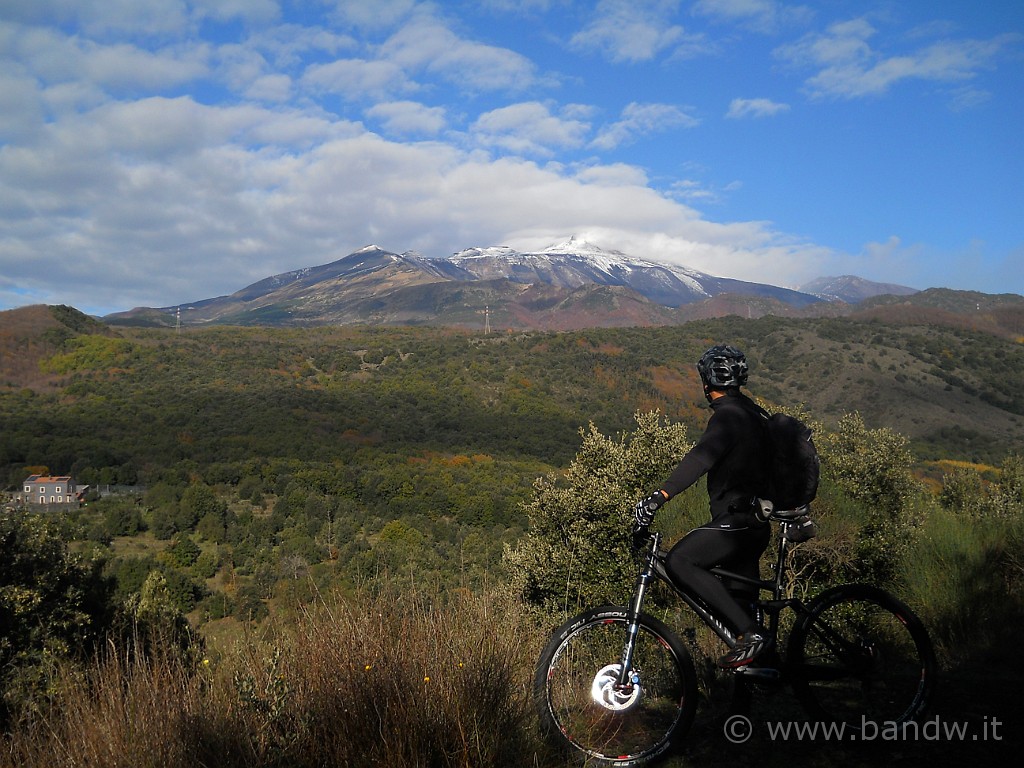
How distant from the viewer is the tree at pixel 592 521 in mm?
12797

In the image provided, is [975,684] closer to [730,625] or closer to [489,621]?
[730,625]

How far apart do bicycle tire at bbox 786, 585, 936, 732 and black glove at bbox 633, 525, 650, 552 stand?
35.8 inches

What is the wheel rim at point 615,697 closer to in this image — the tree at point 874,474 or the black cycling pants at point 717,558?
the black cycling pants at point 717,558

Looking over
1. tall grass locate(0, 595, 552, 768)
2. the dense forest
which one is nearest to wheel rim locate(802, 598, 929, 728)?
tall grass locate(0, 595, 552, 768)

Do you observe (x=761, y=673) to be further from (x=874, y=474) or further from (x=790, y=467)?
(x=874, y=474)

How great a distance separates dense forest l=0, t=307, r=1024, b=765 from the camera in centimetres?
1123

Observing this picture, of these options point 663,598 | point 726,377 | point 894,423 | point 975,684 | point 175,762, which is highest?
point 726,377

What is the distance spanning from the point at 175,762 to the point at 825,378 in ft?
280

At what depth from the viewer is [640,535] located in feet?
11.0

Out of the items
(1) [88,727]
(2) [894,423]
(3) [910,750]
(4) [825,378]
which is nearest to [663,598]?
(3) [910,750]

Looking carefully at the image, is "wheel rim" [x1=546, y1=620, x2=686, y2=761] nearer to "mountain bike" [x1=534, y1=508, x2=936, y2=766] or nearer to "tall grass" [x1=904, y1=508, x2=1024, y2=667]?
"mountain bike" [x1=534, y1=508, x2=936, y2=766]

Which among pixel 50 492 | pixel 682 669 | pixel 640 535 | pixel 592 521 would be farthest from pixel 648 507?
pixel 50 492

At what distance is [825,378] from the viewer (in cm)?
7850

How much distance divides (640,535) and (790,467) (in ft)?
2.78
